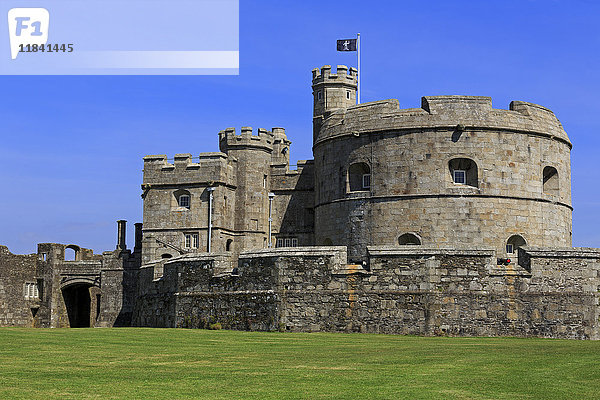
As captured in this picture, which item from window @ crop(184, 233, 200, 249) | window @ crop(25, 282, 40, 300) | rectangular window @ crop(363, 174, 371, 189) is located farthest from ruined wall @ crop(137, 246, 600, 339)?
window @ crop(25, 282, 40, 300)

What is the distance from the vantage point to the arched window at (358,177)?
35.2 m

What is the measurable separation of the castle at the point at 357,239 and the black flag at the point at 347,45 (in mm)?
2825

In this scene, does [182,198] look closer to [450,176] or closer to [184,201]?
[184,201]

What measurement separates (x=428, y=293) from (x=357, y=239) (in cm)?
1102

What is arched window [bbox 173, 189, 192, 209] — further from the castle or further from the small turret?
the small turret

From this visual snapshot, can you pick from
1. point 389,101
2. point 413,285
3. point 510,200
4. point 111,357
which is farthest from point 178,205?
point 111,357

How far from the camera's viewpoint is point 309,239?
44469mm

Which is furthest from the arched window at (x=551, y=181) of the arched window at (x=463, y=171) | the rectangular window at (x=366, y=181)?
the rectangular window at (x=366, y=181)

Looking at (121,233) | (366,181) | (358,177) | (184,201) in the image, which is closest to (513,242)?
(366,181)

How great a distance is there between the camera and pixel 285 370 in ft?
42.0

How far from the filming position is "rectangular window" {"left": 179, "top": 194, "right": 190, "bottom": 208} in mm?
43969

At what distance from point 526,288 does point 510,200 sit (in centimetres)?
1045

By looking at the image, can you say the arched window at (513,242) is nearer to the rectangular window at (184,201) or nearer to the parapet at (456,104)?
the parapet at (456,104)

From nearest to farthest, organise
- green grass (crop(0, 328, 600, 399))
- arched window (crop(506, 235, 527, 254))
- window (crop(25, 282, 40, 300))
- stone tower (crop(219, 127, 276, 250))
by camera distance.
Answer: green grass (crop(0, 328, 600, 399)) → arched window (crop(506, 235, 527, 254)) → stone tower (crop(219, 127, 276, 250)) → window (crop(25, 282, 40, 300))
